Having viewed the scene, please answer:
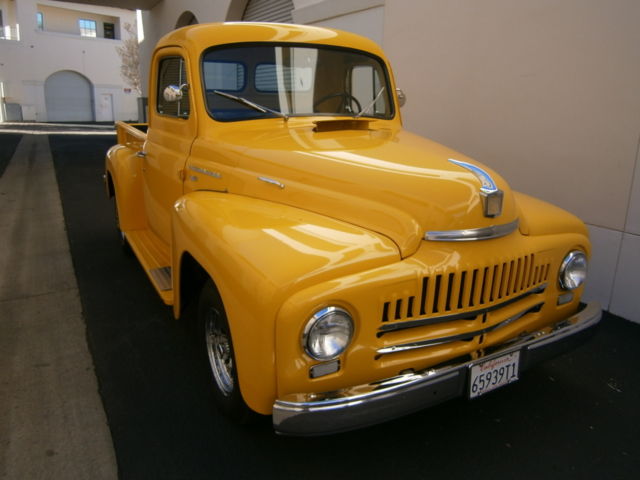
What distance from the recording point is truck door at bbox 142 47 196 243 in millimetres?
3070

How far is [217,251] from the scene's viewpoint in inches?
79.9

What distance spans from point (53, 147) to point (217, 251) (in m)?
15.2

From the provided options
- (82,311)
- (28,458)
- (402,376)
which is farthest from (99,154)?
(402,376)

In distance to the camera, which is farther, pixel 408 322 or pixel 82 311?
pixel 82 311

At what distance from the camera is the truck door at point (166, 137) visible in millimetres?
3070

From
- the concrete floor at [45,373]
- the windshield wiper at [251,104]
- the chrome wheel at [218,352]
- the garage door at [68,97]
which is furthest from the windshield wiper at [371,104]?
the garage door at [68,97]

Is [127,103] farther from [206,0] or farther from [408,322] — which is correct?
[408,322]

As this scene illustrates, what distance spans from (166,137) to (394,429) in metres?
2.41

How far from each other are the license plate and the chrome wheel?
3.54 ft

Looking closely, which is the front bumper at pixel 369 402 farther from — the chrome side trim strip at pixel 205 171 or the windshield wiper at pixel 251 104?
the windshield wiper at pixel 251 104

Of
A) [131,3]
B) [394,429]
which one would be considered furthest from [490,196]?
[131,3]

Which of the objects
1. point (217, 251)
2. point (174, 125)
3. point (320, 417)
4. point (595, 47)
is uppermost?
point (595, 47)

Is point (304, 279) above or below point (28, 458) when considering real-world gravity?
above

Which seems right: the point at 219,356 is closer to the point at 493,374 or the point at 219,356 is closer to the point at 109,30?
the point at 493,374
